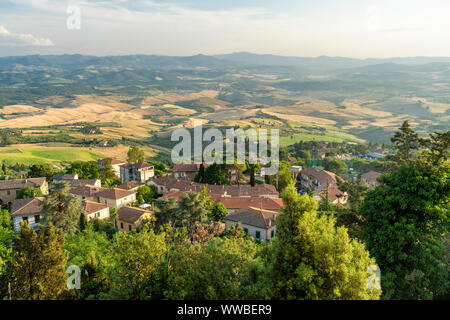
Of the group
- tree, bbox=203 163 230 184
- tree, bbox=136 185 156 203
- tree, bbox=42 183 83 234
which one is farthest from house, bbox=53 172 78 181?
tree, bbox=42 183 83 234

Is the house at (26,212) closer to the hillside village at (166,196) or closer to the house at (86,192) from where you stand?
the hillside village at (166,196)

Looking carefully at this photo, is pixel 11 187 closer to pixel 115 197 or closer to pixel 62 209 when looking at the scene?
pixel 115 197

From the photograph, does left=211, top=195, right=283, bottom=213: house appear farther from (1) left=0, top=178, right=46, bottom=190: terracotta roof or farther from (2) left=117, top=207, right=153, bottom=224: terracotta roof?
(1) left=0, top=178, right=46, bottom=190: terracotta roof

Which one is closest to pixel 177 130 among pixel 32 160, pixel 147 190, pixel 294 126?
pixel 294 126

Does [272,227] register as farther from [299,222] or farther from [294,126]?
[294,126]

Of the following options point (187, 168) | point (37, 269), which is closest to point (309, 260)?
point (37, 269)

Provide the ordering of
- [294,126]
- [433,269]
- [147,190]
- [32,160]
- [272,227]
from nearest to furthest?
[433,269]
[272,227]
[147,190]
[32,160]
[294,126]
